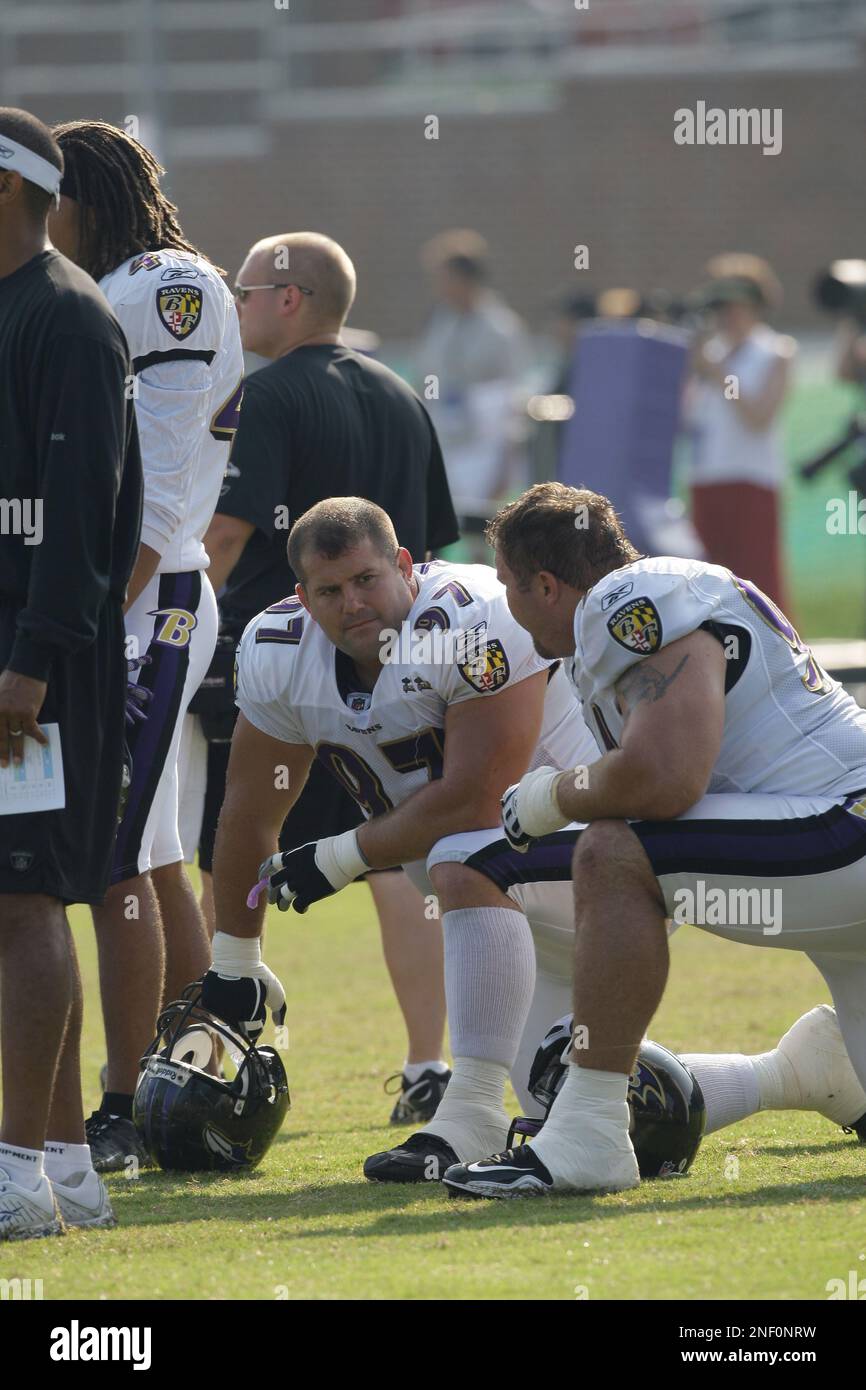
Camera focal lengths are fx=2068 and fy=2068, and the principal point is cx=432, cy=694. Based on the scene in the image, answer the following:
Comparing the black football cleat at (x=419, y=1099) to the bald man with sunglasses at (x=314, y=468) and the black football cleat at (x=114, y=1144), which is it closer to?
the bald man with sunglasses at (x=314, y=468)

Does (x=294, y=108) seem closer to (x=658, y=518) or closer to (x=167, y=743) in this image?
(x=658, y=518)

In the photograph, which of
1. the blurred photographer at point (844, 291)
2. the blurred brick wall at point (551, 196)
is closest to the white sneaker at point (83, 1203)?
the blurred photographer at point (844, 291)

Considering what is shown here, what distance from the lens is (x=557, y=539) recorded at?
13.2 ft

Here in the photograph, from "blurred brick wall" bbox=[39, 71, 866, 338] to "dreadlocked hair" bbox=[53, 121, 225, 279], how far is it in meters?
21.5

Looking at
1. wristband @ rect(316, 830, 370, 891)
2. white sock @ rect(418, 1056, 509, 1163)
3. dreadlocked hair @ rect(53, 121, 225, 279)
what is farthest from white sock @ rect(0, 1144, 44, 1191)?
dreadlocked hair @ rect(53, 121, 225, 279)


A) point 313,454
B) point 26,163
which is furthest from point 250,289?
point 26,163

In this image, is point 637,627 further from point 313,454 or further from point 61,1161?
point 313,454

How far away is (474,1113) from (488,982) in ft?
0.86

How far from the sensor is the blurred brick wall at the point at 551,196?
25562 millimetres

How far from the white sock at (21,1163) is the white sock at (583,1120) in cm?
90

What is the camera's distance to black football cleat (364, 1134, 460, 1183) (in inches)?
159

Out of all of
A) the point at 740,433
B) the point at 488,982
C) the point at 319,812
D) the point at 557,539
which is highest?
the point at 740,433

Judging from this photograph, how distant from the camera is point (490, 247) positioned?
25.9 meters
